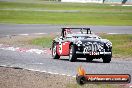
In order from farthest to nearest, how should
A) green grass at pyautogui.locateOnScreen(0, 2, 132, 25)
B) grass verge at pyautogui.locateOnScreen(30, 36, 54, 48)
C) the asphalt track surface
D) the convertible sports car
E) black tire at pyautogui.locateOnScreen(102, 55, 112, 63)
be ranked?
1. green grass at pyautogui.locateOnScreen(0, 2, 132, 25)
2. grass verge at pyautogui.locateOnScreen(30, 36, 54, 48)
3. black tire at pyautogui.locateOnScreen(102, 55, 112, 63)
4. the convertible sports car
5. the asphalt track surface

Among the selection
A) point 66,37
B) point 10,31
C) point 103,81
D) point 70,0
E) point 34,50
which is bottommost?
point 70,0

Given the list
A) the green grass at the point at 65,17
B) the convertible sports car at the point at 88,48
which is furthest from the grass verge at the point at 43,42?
the green grass at the point at 65,17

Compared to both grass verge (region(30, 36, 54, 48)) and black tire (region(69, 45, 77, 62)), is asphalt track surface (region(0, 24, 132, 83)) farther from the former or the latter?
grass verge (region(30, 36, 54, 48))

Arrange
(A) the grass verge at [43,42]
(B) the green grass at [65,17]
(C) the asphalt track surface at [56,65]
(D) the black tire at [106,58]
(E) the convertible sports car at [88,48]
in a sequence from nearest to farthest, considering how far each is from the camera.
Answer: (C) the asphalt track surface at [56,65] < (E) the convertible sports car at [88,48] < (D) the black tire at [106,58] < (A) the grass verge at [43,42] < (B) the green grass at [65,17]

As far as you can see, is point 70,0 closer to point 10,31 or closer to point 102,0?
point 102,0

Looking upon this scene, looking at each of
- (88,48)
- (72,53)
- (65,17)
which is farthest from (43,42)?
(65,17)

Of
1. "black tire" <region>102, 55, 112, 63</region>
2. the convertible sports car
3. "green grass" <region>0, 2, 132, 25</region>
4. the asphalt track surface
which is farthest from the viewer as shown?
"green grass" <region>0, 2, 132, 25</region>

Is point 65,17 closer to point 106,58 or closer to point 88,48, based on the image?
point 106,58

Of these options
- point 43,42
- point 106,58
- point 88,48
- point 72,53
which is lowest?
point 43,42

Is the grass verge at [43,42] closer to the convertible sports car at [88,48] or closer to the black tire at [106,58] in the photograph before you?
the convertible sports car at [88,48]

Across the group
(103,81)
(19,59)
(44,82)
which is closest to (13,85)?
(44,82)

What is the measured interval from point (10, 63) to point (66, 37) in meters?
2.93

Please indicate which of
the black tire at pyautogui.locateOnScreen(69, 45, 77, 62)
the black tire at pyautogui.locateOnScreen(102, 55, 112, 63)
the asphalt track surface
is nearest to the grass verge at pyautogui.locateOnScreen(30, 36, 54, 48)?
the asphalt track surface

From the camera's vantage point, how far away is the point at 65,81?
50.3ft
